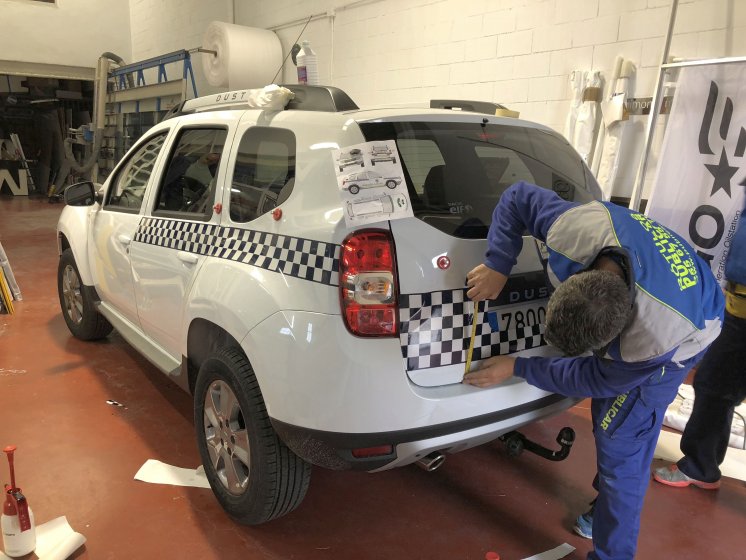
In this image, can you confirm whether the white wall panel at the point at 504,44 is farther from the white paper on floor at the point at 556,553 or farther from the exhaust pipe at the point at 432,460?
the exhaust pipe at the point at 432,460

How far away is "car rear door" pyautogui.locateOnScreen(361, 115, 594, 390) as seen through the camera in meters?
1.62

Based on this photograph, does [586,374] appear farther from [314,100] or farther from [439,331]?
[314,100]

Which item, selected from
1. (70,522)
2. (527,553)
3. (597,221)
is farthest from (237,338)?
(527,553)

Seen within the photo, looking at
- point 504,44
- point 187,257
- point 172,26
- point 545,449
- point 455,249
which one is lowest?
point 545,449

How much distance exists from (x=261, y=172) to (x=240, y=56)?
18.7 ft

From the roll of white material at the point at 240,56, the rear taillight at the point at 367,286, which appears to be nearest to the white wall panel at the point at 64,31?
the roll of white material at the point at 240,56

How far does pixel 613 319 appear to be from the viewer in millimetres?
1363

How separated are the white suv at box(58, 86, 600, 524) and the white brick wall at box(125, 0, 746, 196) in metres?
2.16

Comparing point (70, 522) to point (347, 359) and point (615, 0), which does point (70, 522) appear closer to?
point (347, 359)

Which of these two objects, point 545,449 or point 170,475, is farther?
point 170,475

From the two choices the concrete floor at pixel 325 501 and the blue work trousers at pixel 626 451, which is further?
the concrete floor at pixel 325 501

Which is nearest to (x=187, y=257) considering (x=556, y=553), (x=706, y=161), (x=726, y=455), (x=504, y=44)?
(x=556, y=553)

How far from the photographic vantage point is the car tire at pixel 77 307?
12.1 ft

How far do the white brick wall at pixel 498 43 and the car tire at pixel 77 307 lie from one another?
3536mm
